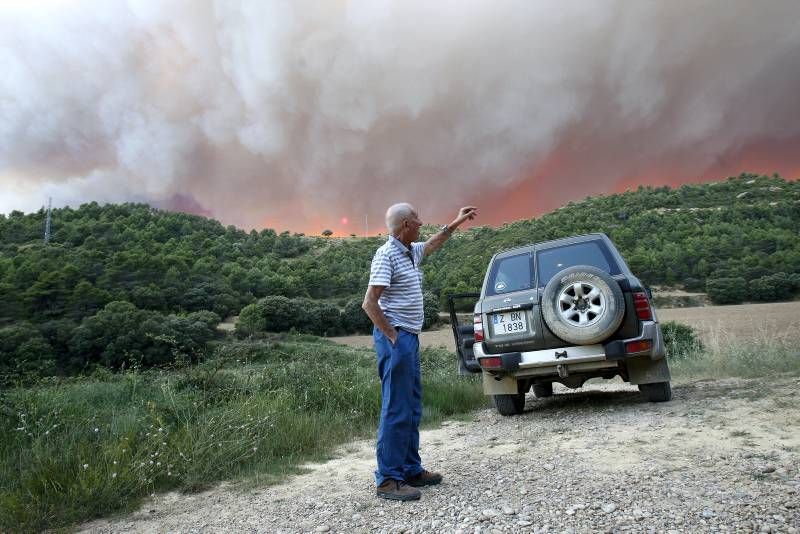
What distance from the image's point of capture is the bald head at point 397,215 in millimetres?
3674

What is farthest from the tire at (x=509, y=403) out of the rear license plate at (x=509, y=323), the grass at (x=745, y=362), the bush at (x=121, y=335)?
the bush at (x=121, y=335)

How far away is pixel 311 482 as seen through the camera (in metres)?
4.21

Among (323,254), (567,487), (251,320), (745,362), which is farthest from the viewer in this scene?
(323,254)

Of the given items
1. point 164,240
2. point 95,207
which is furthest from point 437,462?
point 95,207

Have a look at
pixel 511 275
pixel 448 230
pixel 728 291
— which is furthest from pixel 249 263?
pixel 448 230

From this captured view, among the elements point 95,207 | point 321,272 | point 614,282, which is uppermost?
point 95,207

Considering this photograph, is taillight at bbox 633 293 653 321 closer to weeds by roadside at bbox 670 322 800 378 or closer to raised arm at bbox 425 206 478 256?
raised arm at bbox 425 206 478 256

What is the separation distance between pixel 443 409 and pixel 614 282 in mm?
3119

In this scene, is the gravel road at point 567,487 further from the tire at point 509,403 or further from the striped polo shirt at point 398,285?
the striped polo shirt at point 398,285

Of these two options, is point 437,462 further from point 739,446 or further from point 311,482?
point 739,446

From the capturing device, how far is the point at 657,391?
623 centimetres

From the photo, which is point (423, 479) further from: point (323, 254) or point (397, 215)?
point (323, 254)

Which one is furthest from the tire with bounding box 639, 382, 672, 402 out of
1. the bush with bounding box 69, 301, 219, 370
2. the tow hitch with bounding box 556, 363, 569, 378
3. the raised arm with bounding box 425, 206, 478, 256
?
the bush with bounding box 69, 301, 219, 370

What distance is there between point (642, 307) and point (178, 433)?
4894mm
